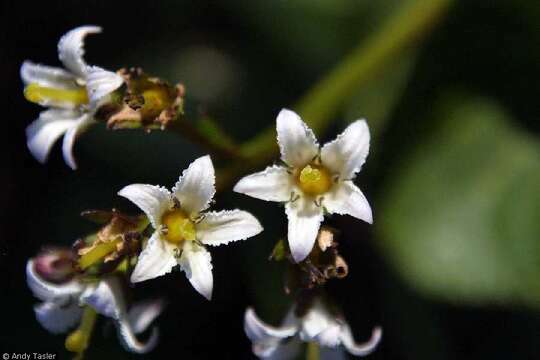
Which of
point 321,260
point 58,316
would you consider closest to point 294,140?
point 321,260

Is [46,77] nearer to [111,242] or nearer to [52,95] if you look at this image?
[52,95]

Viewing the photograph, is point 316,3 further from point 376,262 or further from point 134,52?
point 376,262

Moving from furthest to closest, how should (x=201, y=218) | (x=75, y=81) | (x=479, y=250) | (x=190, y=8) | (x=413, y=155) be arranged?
(x=190, y=8) < (x=413, y=155) < (x=479, y=250) < (x=75, y=81) < (x=201, y=218)

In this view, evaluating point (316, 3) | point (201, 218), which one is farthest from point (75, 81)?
point (316, 3)

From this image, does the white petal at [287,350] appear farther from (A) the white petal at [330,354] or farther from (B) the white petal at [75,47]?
(B) the white petal at [75,47]

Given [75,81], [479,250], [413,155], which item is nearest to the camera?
[75,81]

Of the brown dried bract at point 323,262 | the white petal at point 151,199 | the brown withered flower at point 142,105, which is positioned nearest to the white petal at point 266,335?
the brown dried bract at point 323,262
